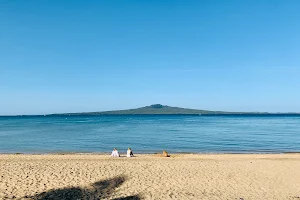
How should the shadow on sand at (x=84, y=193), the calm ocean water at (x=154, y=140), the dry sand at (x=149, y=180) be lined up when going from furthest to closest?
1. the calm ocean water at (x=154, y=140)
2. the dry sand at (x=149, y=180)
3. the shadow on sand at (x=84, y=193)

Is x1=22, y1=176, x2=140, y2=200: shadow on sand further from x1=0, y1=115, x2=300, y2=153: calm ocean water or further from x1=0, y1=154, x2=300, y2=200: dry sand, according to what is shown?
x1=0, y1=115, x2=300, y2=153: calm ocean water

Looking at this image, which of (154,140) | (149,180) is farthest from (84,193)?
(154,140)

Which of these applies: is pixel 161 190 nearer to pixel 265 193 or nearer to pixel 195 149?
pixel 265 193

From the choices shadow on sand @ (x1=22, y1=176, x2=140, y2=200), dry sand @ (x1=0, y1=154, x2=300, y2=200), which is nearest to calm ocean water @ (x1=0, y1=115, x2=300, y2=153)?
dry sand @ (x1=0, y1=154, x2=300, y2=200)

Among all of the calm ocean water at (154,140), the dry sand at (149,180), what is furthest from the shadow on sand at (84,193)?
the calm ocean water at (154,140)

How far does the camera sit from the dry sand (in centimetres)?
1619

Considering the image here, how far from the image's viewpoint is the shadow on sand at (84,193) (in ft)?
50.4

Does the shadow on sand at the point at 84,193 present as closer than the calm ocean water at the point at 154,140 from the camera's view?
Yes

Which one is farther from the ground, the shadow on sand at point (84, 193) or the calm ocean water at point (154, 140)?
the shadow on sand at point (84, 193)

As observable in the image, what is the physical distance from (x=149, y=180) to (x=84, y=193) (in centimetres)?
430

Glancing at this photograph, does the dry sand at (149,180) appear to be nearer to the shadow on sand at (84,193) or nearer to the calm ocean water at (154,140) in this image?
the shadow on sand at (84,193)

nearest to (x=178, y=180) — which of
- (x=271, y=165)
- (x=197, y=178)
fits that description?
(x=197, y=178)

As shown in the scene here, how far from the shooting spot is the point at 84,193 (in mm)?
16156

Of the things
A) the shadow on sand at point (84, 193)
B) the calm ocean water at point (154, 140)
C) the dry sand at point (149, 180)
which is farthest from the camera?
the calm ocean water at point (154, 140)
